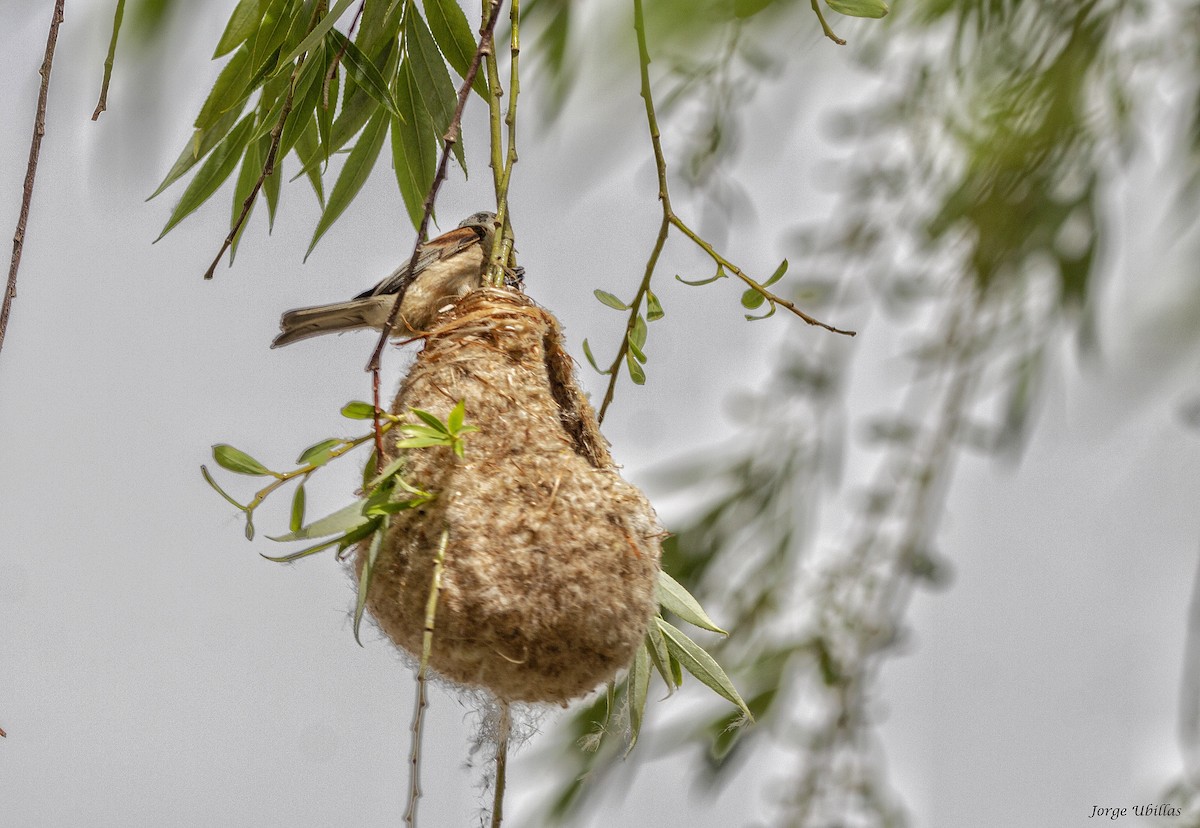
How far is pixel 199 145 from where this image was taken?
5.67 feet

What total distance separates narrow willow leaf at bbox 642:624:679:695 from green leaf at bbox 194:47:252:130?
89 cm

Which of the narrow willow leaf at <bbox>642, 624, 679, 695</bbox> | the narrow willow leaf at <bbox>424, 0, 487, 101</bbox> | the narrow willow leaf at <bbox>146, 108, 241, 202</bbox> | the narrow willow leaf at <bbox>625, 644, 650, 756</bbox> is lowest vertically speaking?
the narrow willow leaf at <bbox>625, 644, 650, 756</bbox>

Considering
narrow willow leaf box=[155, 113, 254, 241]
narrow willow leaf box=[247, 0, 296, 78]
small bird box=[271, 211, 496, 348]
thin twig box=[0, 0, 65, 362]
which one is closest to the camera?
thin twig box=[0, 0, 65, 362]

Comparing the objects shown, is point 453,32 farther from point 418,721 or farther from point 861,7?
point 418,721

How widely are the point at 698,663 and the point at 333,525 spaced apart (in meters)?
0.58

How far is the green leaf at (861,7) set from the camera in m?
1.68

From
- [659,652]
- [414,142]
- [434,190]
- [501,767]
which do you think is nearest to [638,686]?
[659,652]

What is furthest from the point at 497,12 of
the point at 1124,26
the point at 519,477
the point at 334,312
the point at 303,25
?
the point at 334,312

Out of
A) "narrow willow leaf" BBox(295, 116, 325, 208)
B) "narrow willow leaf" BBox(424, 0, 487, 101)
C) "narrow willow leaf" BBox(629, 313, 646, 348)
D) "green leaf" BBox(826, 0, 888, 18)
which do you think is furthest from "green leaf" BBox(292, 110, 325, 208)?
"green leaf" BBox(826, 0, 888, 18)

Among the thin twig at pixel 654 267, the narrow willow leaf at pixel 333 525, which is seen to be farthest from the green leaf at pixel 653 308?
the narrow willow leaf at pixel 333 525

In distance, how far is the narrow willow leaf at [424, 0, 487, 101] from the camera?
198cm

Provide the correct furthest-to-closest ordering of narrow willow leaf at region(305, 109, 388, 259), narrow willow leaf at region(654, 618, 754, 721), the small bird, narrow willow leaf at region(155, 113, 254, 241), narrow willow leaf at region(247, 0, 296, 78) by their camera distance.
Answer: the small bird < narrow willow leaf at region(305, 109, 388, 259) < narrow willow leaf at region(155, 113, 254, 241) < narrow willow leaf at region(654, 618, 754, 721) < narrow willow leaf at region(247, 0, 296, 78)

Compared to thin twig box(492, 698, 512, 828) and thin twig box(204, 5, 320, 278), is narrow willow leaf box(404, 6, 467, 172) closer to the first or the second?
thin twig box(204, 5, 320, 278)

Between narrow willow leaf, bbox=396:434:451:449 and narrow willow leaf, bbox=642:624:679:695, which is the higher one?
narrow willow leaf, bbox=396:434:451:449
